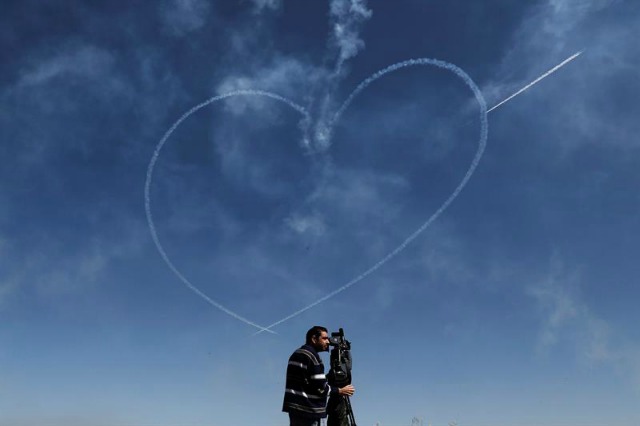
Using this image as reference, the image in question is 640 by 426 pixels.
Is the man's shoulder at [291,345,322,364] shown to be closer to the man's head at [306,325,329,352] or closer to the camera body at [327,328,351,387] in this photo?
the man's head at [306,325,329,352]

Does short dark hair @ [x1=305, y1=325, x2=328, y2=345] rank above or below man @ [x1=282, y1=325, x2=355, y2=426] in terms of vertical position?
above

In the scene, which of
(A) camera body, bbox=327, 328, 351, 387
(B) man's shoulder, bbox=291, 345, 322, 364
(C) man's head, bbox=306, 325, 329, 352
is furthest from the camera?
(A) camera body, bbox=327, 328, 351, 387

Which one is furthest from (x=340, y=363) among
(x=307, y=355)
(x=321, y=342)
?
(x=307, y=355)

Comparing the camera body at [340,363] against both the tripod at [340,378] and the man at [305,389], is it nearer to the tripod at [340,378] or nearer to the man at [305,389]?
the tripod at [340,378]

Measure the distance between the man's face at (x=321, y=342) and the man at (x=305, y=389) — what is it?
0.33 metres

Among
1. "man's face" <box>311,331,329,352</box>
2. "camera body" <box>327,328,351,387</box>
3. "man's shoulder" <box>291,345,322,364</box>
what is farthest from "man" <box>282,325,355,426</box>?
"camera body" <box>327,328,351,387</box>

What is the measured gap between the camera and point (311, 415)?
1036 cm

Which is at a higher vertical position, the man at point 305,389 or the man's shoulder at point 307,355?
the man's shoulder at point 307,355

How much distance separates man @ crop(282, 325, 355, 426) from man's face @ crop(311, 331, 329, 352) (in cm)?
33

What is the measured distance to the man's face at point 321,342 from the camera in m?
11.0

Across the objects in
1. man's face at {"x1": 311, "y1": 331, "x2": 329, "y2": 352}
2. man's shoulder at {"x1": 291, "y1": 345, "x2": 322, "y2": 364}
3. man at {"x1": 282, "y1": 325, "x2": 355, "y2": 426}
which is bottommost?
man at {"x1": 282, "y1": 325, "x2": 355, "y2": 426}

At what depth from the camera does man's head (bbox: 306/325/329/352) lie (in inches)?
432

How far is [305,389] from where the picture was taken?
10430 millimetres

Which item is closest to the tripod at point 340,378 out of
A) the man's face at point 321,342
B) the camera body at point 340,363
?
the camera body at point 340,363
